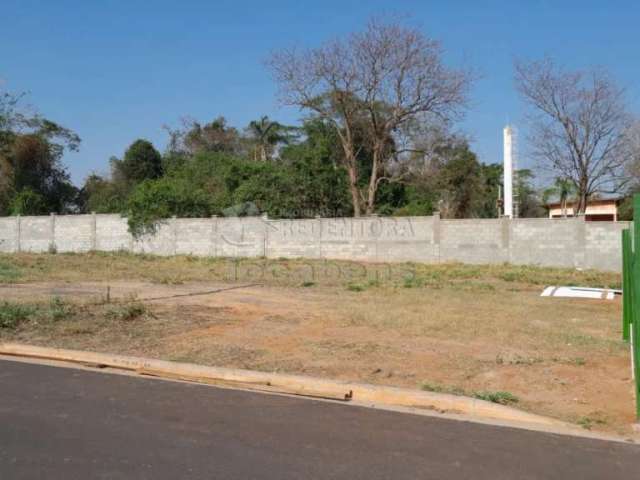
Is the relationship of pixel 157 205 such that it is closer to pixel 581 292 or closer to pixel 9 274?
pixel 9 274

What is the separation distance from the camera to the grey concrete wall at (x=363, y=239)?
2397 cm

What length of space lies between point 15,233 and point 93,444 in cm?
3683

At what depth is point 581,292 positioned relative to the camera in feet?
55.2

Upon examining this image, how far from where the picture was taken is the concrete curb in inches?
238

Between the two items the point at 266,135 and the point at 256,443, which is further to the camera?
the point at 266,135

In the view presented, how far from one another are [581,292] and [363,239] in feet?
40.4

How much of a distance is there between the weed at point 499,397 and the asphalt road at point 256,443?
71cm

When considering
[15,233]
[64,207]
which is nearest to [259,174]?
[15,233]

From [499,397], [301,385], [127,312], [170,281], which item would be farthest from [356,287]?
[499,397]

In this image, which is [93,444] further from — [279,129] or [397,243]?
[279,129]

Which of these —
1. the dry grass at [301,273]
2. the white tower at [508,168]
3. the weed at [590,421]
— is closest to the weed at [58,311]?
the dry grass at [301,273]

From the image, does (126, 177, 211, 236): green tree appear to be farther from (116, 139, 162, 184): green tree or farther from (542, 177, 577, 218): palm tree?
(542, 177, 577, 218): palm tree

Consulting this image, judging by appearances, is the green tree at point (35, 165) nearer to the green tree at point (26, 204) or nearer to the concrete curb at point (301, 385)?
the green tree at point (26, 204)

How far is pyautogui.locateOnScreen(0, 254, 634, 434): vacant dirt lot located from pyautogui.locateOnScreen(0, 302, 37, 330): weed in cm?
5
